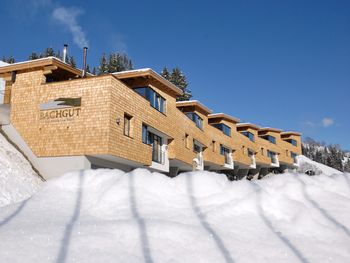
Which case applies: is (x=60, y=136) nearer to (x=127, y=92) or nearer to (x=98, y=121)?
(x=98, y=121)

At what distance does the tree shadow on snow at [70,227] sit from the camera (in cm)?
353

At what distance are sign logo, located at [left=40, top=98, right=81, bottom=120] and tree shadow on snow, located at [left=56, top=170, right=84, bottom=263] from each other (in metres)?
14.2

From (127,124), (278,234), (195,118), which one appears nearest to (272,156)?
(195,118)

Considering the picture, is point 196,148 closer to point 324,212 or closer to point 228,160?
point 228,160

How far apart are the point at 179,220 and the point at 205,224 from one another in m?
0.32

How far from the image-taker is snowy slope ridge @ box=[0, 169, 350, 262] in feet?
12.0

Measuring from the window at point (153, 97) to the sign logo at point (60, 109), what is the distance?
18.0ft

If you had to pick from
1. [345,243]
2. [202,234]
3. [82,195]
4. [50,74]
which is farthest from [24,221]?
[50,74]

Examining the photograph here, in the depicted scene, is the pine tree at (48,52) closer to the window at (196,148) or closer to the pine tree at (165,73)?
the pine tree at (165,73)

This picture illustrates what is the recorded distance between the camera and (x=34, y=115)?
20.4m

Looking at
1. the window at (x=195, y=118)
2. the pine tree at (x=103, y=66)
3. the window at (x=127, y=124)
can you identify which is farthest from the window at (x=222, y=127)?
the pine tree at (x=103, y=66)

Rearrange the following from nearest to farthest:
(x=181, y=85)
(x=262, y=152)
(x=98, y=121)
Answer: (x=98, y=121) < (x=262, y=152) < (x=181, y=85)

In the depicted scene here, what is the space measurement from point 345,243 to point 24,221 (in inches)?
150

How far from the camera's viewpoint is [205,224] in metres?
4.31
